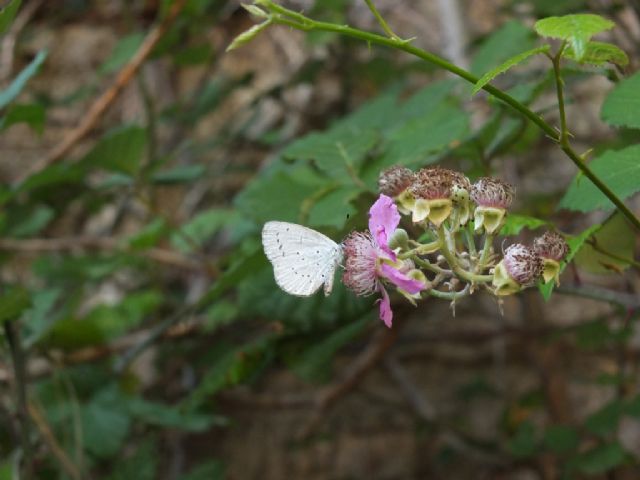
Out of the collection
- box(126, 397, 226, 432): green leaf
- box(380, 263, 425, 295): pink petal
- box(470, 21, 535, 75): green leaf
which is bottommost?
box(126, 397, 226, 432): green leaf

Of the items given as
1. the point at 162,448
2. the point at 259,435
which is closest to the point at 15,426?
the point at 162,448

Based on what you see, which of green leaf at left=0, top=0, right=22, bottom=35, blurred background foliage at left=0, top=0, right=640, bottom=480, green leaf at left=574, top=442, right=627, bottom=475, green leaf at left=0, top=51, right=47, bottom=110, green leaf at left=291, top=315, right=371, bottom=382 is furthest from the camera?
green leaf at left=574, top=442, right=627, bottom=475

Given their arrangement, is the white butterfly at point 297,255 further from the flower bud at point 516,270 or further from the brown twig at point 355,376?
the brown twig at point 355,376

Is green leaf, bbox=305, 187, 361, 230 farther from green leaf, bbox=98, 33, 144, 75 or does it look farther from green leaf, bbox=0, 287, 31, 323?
green leaf, bbox=98, 33, 144, 75

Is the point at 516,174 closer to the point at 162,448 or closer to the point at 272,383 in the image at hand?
the point at 272,383

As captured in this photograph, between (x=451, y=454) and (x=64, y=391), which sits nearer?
(x=64, y=391)

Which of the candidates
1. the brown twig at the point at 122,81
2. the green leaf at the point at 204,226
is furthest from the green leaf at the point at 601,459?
the brown twig at the point at 122,81

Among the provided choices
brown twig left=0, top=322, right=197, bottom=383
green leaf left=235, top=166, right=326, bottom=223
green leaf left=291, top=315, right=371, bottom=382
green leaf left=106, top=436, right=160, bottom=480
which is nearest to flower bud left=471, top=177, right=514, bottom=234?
green leaf left=235, top=166, right=326, bottom=223
